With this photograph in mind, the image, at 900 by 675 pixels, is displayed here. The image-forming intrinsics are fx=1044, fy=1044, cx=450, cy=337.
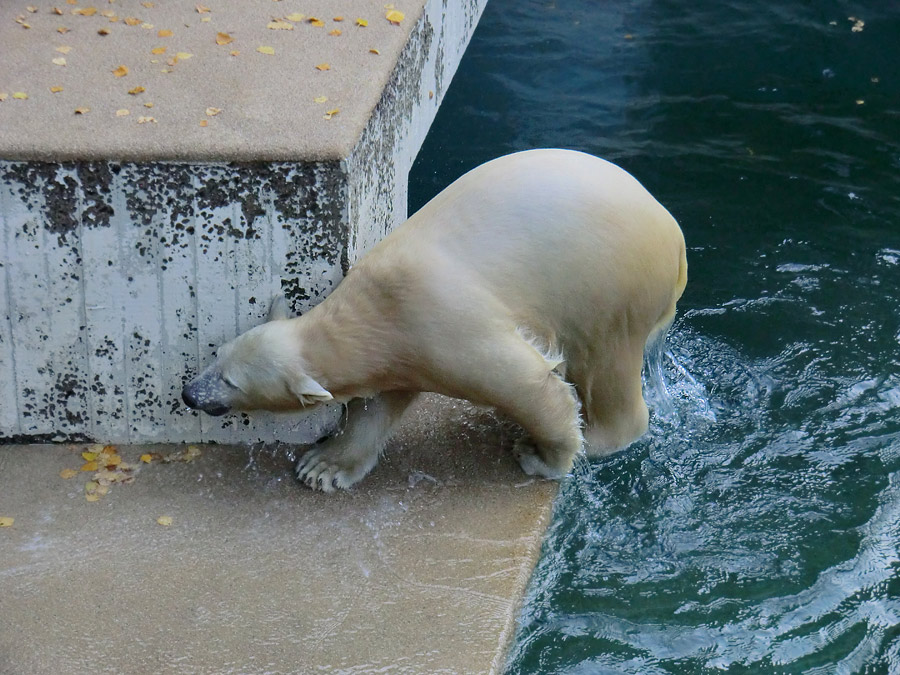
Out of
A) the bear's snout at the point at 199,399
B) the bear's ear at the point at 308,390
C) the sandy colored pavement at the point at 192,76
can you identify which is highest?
the sandy colored pavement at the point at 192,76

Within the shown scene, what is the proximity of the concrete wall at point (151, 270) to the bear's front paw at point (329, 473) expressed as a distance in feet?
0.78

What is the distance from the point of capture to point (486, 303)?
3648 mm

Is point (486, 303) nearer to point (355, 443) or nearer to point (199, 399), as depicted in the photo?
point (355, 443)

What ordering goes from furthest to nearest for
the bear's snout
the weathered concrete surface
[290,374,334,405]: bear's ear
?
the bear's snout < [290,374,334,405]: bear's ear < the weathered concrete surface

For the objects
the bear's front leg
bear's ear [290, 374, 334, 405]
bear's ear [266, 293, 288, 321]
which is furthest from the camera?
the bear's front leg

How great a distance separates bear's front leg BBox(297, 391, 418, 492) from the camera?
4133mm

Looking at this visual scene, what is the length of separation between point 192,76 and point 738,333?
299 centimetres

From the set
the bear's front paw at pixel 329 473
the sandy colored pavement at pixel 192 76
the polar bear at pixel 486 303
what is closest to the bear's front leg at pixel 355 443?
the bear's front paw at pixel 329 473

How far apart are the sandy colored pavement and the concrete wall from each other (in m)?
0.08

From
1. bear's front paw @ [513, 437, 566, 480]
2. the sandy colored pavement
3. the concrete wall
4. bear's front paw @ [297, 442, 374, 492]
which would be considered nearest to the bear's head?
the concrete wall

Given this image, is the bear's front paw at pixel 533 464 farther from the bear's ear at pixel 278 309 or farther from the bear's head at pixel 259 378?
the bear's ear at pixel 278 309

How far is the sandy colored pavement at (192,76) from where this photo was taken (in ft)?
12.4

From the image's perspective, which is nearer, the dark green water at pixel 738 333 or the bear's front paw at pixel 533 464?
the dark green water at pixel 738 333

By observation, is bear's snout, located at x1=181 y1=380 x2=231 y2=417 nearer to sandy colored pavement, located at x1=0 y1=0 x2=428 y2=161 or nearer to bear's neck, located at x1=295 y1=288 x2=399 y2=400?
bear's neck, located at x1=295 y1=288 x2=399 y2=400
